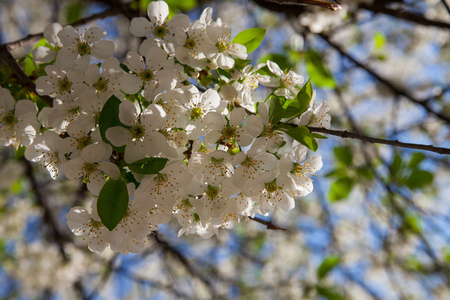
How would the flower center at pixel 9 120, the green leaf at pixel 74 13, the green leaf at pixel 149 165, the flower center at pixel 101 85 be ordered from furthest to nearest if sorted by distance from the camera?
the green leaf at pixel 74 13 → the flower center at pixel 9 120 → the flower center at pixel 101 85 → the green leaf at pixel 149 165

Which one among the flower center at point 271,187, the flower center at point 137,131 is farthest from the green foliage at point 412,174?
the flower center at point 137,131

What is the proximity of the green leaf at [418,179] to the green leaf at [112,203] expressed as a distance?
2160 millimetres

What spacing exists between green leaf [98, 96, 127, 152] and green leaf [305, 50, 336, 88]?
1770mm

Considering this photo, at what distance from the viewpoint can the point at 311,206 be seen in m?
5.14

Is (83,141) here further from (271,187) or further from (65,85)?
(271,187)

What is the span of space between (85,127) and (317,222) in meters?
4.59

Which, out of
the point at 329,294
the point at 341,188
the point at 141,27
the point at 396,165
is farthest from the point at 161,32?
the point at 329,294

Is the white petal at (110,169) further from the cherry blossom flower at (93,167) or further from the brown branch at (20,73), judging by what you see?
the brown branch at (20,73)

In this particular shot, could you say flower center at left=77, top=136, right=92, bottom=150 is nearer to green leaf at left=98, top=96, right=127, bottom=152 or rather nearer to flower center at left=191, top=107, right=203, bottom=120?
green leaf at left=98, top=96, right=127, bottom=152

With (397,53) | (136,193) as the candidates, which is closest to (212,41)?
(136,193)

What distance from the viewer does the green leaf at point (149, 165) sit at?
84 cm

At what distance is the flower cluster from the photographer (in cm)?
88

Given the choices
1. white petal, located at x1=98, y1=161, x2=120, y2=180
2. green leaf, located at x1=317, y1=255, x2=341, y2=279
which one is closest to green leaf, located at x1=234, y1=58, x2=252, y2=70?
white petal, located at x1=98, y1=161, x2=120, y2=180

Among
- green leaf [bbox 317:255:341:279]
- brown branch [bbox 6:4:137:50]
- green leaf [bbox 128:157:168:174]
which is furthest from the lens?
green leaf [bbox 317:255:341:279]
